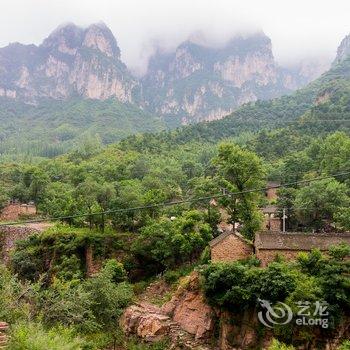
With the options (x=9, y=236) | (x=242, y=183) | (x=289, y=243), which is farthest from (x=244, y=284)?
(x=9, y=236)

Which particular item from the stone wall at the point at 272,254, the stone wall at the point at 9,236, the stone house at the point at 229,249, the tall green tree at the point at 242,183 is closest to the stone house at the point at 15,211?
the stone wall at the point at 9,236

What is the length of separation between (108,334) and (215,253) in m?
7.33

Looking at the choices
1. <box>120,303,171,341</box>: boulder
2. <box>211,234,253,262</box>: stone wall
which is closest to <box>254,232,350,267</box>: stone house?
<box>211,234,253,262</box>: stone wall

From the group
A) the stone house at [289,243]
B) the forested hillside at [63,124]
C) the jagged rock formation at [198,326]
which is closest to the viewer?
the jagged rock formation at [198,326]

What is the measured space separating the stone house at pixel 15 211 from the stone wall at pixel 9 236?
8.48m

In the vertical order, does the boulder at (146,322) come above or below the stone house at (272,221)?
below

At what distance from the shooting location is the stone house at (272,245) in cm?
2619

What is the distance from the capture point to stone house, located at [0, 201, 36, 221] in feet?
176

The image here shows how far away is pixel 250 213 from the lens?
30.2 m

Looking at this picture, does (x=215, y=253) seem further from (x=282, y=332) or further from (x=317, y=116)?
(x=317, y=116)

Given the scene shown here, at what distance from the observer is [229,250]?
27.9m

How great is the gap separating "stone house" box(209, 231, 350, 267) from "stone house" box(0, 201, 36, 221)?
31765mm

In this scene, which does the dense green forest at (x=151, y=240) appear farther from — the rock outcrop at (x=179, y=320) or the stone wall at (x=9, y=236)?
the stone wall at (x=9, y=236)

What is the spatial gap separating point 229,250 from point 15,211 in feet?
110
